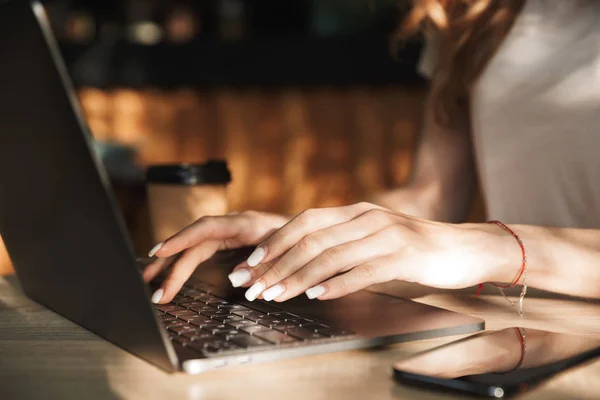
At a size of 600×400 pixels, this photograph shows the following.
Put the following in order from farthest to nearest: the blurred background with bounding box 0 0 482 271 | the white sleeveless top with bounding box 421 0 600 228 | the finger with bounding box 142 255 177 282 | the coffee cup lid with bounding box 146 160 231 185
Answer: the blurred background with bounding box 0 0 482 271, the white sleeveless top with bounding box 421 0 600 228, the coffee cup lid with bounding box 146 160 231 185, the finger with bounding box 142 255 177 282

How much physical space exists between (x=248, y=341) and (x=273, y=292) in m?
0.10

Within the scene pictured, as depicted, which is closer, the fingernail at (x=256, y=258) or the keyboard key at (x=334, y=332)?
the keyboard key at (x=334, y=332)

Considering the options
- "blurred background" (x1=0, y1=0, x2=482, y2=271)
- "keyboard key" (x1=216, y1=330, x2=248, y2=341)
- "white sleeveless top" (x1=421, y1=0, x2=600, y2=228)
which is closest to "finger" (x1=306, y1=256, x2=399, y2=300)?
"keyboard key" (x1=216, y1=330, x2=248, y2=341)

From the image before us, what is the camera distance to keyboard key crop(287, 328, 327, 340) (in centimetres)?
55

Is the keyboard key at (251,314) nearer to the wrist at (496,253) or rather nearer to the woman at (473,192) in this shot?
the woman at (473,192)

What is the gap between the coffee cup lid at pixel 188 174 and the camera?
3.10 ft

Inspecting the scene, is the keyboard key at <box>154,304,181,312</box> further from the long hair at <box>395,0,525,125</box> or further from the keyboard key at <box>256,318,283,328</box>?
the long hair at <box>395,0,525,125</box>

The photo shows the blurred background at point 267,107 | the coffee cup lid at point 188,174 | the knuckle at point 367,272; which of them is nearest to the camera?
the knuckle at point 367,272

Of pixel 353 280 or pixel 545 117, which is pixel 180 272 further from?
pixel 545 117

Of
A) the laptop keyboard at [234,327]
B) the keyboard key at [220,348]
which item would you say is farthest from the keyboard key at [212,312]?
the keyboard key at [220,348]

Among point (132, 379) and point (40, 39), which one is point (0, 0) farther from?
point (132, 379)

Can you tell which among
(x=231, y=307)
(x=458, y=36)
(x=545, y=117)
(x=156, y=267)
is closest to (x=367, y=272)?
(x=231, y=307)

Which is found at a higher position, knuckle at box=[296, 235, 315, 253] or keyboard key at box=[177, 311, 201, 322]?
knuckle at box=[296, 235, 315, 253]

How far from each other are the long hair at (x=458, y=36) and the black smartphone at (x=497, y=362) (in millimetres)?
779
